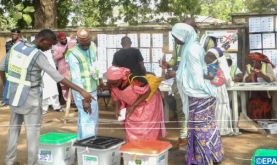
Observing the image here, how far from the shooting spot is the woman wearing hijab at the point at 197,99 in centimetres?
534

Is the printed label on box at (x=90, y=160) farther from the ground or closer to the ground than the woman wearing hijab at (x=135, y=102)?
closer to the ground

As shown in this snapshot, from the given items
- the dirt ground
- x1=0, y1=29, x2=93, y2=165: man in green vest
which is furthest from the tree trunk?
x1=0, y1=29, x2=93, y2=165: man in green vest

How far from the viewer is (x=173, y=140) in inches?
292

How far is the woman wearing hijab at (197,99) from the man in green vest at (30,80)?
1.23 meters

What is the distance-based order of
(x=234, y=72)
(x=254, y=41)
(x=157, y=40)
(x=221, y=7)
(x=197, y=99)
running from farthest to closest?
(x=221, y=7) → (x=157, y=40) → (x=254, y=41) → (x=234, y=72) → (x=197, y=99)

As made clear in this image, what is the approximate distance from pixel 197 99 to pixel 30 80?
6.32 feet

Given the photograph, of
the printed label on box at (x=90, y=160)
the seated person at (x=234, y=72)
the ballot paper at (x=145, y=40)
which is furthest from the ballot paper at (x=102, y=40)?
the printed label on box at (x=90, y=160)

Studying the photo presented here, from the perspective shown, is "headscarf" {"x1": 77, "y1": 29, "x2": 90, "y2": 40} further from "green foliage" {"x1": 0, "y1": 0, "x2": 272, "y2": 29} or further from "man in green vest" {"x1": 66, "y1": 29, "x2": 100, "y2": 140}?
"green foliage" {"x1": 0, "y1": 0, "x2": 272, "y2": 29}

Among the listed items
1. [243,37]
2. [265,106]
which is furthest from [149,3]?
[265,106]

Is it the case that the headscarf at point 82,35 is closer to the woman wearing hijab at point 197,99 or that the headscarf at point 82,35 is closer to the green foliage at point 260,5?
the woman wearing hijab at point 197,99

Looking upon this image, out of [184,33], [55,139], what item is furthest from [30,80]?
[184,33]

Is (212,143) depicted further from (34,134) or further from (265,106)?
(265,106)

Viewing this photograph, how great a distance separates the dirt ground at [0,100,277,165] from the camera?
622cm

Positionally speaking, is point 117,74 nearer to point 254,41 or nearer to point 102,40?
point 254,41
